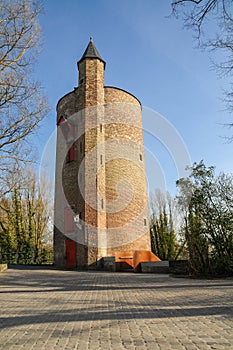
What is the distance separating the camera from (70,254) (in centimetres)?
1903

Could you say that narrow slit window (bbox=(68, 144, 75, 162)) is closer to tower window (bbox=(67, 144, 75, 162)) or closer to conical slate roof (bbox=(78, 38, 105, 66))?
tower window (bbox=(67, 144, 75, 162))

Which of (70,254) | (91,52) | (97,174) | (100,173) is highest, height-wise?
(91,52)

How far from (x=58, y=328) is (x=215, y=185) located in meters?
8.98

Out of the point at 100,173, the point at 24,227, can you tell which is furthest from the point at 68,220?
the point at 24,227

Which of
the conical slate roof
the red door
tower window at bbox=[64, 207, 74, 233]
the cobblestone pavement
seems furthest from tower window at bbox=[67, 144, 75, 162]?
the cobblestone pavement

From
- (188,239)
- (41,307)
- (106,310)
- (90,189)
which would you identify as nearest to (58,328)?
(106,310)

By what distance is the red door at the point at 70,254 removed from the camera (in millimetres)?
18678

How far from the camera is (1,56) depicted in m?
12.5

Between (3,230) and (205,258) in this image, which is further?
(3,230)

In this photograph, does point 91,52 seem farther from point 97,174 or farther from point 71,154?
point 97,174

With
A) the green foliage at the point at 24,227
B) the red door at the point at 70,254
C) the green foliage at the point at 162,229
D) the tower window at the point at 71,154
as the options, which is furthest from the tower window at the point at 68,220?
the green foliage at the point at 162,229

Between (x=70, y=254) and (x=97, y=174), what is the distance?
17.8 ft

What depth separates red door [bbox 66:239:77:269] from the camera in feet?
61.3

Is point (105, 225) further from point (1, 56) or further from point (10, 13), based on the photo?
point (10, 13)
